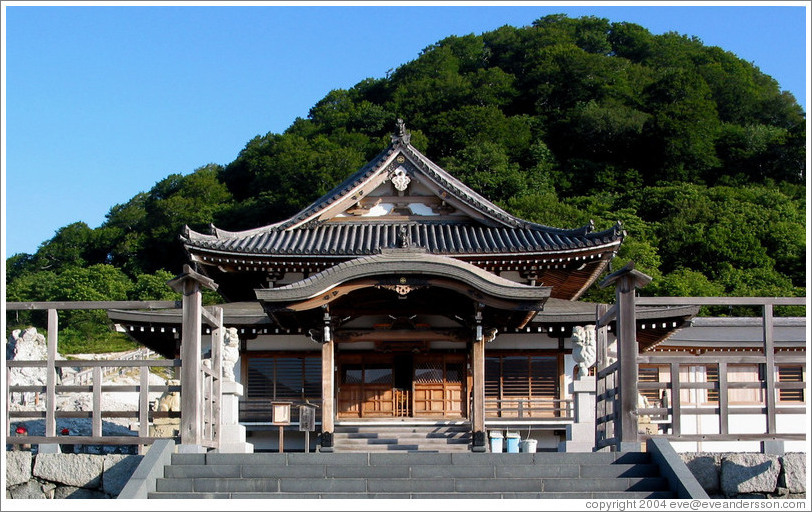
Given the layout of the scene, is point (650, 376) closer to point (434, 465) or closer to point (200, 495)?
point (434, 465)

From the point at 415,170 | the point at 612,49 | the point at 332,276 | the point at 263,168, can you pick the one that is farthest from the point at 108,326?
the point at 612,49

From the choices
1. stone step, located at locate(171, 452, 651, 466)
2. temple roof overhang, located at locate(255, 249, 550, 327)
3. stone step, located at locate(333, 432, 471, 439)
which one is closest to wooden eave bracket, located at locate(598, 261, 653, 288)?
stone step, located at locate(171, 452, 651, 466)

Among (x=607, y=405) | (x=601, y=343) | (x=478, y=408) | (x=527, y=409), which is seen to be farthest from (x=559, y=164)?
(x=607, y=405)

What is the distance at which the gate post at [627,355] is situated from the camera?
34.8 ft

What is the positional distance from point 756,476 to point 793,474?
0.40 m

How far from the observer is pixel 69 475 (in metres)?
10.4

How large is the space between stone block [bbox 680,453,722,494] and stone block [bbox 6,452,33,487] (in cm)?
699

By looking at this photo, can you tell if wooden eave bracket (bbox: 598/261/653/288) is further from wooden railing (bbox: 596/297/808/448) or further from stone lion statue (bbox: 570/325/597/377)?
stone lion statue (bbox: 570/325/597/377)

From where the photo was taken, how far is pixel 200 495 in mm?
9570

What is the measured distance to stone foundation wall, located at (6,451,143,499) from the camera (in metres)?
10.3

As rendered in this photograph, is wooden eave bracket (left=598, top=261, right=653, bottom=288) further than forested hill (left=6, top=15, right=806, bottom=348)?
No

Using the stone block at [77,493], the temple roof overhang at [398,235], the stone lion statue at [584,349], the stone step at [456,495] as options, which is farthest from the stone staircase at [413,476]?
the temple roof overhang at [398,235]

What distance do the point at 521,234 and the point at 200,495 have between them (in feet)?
42.7

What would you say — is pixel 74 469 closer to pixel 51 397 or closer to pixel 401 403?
pixel 51 397
